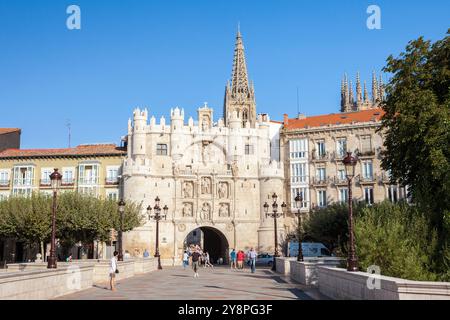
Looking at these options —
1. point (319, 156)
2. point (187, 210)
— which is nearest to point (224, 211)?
point (187, 210)

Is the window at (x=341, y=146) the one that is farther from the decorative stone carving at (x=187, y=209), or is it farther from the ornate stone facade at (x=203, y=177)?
the decorative stone carving at (x=187, y=209)

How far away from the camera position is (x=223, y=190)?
6262cm

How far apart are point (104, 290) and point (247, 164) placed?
1679 inches

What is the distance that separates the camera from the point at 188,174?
2434 inches

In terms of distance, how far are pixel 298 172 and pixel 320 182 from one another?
2967 mm

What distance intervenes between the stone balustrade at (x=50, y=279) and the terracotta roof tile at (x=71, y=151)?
34915 mm

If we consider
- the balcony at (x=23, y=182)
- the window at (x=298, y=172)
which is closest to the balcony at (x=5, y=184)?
the balcony at (x=23, y=182)

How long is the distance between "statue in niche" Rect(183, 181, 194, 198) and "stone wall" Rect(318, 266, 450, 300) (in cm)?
4229

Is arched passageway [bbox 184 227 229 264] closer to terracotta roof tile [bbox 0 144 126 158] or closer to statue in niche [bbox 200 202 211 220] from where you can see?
statue in niche [bbox 200 202 211 220]

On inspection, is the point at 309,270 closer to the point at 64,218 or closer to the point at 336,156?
the point at 64,218

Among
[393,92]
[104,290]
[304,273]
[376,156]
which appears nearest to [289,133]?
[376,156]

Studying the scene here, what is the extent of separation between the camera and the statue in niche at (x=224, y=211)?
62.1 meters

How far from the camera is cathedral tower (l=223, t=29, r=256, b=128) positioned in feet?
300

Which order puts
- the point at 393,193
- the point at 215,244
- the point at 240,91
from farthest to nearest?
the point at 240,91 → the point at 215,244 → the point at 393,193
